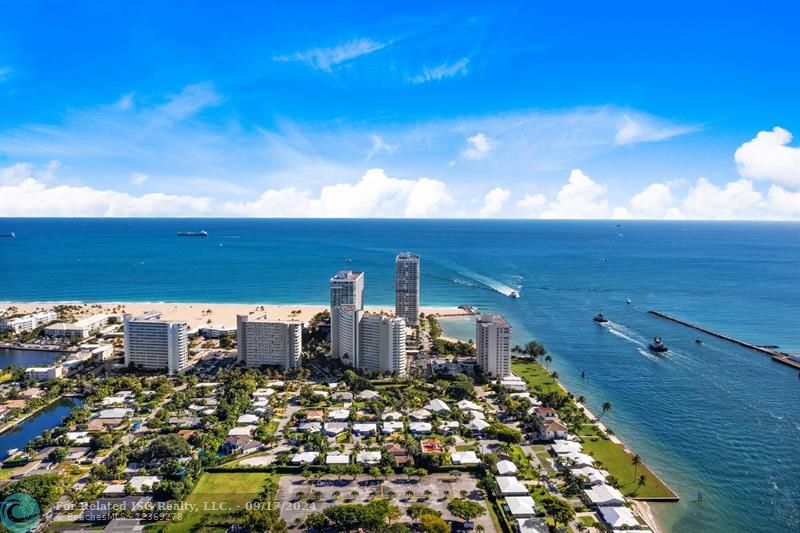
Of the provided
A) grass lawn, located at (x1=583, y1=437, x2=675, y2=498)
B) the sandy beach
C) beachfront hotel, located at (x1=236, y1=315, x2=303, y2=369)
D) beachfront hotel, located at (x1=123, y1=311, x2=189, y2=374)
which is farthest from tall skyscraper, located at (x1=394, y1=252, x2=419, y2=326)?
grass lawn, located at (x1=583, y1=437, x2=675, y2=498)

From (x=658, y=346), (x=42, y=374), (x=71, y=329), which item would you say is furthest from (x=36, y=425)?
(x=658, y=346)

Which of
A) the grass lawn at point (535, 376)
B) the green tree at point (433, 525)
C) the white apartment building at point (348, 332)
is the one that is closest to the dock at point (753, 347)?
the grass lawn at point (535, 376)

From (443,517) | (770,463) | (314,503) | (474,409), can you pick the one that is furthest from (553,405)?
(314,503)

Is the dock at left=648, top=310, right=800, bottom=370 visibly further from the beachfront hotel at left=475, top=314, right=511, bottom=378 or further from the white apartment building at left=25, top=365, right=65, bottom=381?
the white apartment building at left=25, top=365, right=65, bottom=381

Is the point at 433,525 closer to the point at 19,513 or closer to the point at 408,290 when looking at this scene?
the point at 19,513

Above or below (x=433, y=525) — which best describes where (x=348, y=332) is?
above

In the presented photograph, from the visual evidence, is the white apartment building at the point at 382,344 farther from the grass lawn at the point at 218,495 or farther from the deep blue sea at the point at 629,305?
the grass lawn at the point at 218,495
